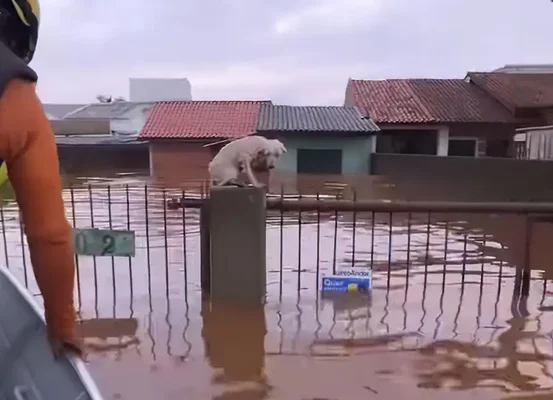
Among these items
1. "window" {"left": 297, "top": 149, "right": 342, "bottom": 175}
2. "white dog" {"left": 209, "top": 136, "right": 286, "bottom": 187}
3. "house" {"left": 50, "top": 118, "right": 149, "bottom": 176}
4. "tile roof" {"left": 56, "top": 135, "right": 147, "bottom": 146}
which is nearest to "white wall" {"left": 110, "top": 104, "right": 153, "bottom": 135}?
"tile roof" {"left": 56, "top": 135, "right": 147, "bottom": 146}

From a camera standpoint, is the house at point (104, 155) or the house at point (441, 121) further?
the house at point (104, 155)

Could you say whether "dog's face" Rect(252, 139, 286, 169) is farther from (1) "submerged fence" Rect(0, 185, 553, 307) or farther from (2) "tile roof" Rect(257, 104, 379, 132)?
(2) "tile roof" Rect(257, 104, 379, 132)

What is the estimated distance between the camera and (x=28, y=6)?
5.77ft

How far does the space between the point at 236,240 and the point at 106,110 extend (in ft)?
94.8

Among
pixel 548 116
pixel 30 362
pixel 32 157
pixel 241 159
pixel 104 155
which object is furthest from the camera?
pixel 104 155

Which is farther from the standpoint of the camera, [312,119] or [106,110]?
[106,110]

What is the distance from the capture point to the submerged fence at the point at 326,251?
4992 mm

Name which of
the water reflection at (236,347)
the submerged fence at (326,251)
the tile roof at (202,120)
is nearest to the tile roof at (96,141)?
the tile roof at (202,120)

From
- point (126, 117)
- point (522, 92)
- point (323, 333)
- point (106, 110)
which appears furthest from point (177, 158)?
point (323, 333)

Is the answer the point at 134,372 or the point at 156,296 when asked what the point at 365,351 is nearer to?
the point at 134,372

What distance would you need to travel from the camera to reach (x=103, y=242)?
445 cm

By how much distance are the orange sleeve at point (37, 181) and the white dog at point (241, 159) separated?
308 centimetres

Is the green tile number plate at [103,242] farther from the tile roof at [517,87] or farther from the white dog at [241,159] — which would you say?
the tile roof at [517,87]

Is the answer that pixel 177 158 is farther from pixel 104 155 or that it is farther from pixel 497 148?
pixel 497 148
